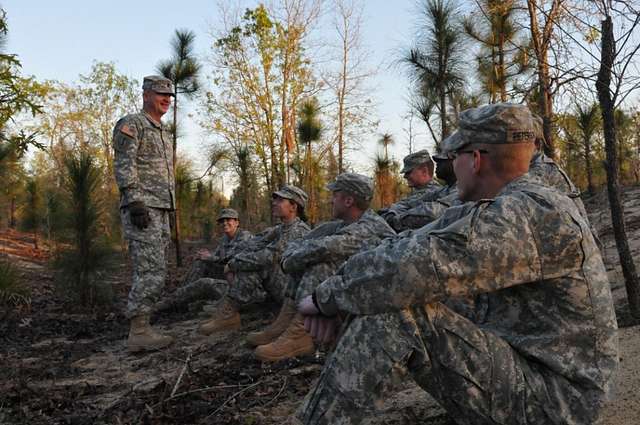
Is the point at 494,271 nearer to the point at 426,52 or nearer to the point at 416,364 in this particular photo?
the point at 416,364

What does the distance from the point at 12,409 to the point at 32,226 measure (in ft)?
56.9

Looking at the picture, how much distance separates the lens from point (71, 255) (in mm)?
6680

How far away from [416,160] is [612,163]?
2066 millimetres

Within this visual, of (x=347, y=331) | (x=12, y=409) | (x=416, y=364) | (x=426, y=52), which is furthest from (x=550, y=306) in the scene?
(x=426, y=52)

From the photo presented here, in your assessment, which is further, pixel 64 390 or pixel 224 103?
pixel 224 103

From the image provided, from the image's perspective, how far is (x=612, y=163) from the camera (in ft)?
12.4

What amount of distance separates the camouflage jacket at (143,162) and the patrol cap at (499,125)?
329cm

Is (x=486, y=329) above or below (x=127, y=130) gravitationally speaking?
below

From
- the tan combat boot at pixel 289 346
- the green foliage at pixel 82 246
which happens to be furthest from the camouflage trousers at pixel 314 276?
the green foliage at pixel 82 246

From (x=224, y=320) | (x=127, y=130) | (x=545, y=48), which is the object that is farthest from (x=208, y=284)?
(x=545, y=48)

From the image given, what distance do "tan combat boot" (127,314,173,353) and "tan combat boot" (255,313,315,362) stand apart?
1.07 metres

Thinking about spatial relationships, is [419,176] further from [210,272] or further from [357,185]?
[210,272]

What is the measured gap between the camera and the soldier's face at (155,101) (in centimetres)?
456

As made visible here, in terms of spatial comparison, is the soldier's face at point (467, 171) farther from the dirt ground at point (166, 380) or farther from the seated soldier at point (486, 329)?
the dirt ground at point (166, 380)
